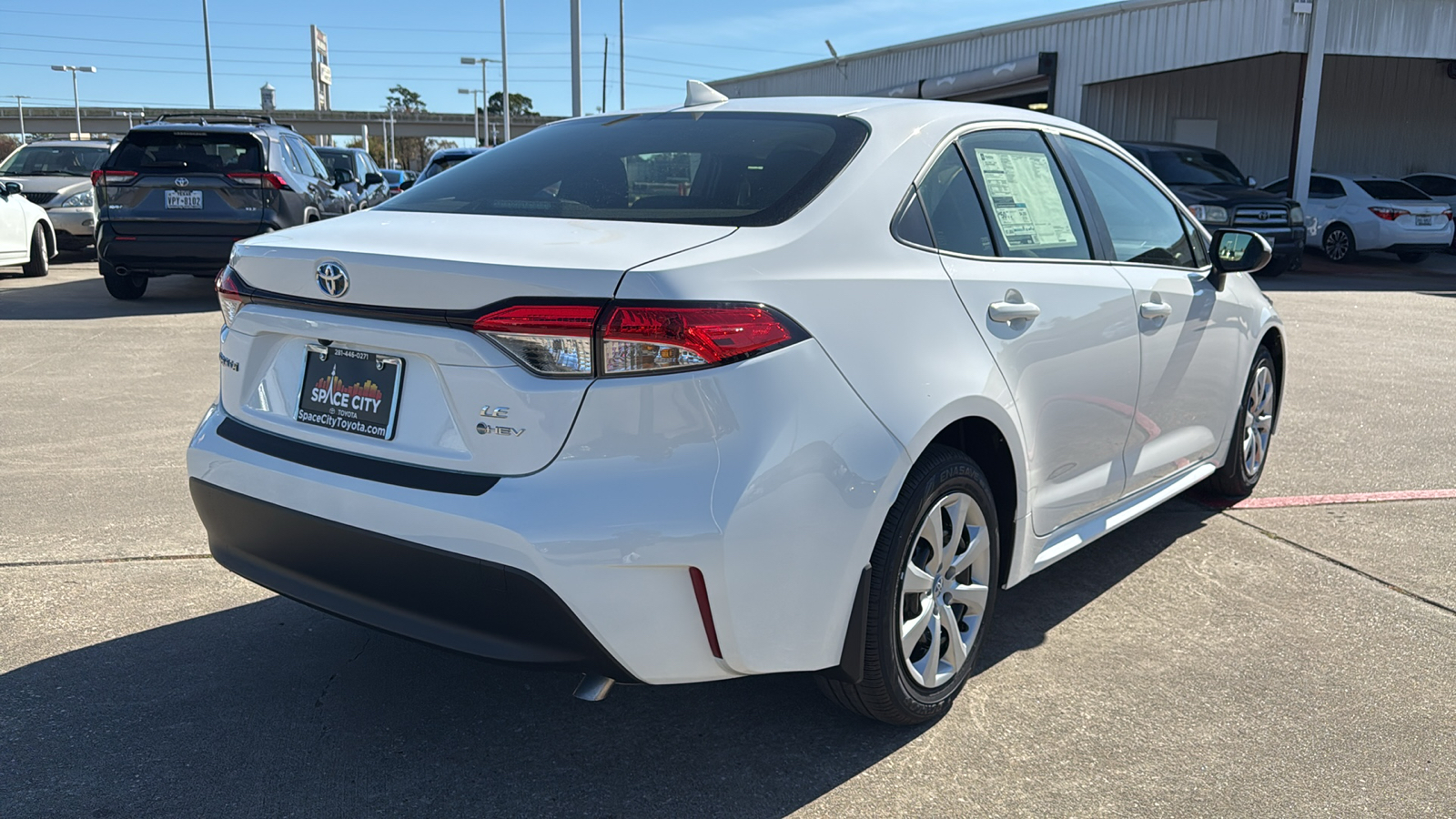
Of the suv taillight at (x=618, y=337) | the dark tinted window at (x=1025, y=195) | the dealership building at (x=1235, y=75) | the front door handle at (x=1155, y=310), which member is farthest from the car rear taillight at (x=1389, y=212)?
the suv taillight at (x=618, y=337)

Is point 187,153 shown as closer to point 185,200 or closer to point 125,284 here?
point 185,200

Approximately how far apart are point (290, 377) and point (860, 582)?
1482mm

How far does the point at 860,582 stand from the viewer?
109 inches

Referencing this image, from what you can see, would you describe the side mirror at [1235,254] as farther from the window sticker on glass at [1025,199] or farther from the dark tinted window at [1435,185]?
the dark tinted window at [1435,185]

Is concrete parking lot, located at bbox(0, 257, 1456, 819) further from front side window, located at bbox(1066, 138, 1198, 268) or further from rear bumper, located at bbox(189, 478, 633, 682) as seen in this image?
front side window, located at bbox(1066, 138, 1198, 268)

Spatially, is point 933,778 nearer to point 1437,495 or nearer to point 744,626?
point 744,626

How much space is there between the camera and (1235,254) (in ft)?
14.9

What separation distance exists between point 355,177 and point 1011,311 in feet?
57.5

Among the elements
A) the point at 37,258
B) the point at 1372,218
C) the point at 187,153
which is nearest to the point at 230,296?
the point at 187,153

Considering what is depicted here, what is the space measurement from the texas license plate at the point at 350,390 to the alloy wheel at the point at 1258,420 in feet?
12.3

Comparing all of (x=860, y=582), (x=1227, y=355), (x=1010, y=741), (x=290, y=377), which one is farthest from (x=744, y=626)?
(x=1227, y=355)

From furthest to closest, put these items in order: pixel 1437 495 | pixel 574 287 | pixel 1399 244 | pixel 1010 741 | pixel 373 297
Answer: pixel 1399 244, pixel 1437 495, pixel 1010 741, pixel 373 297, pixel 574 287

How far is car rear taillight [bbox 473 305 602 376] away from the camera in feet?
8.07

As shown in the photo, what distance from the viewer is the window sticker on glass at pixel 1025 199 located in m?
3.52
